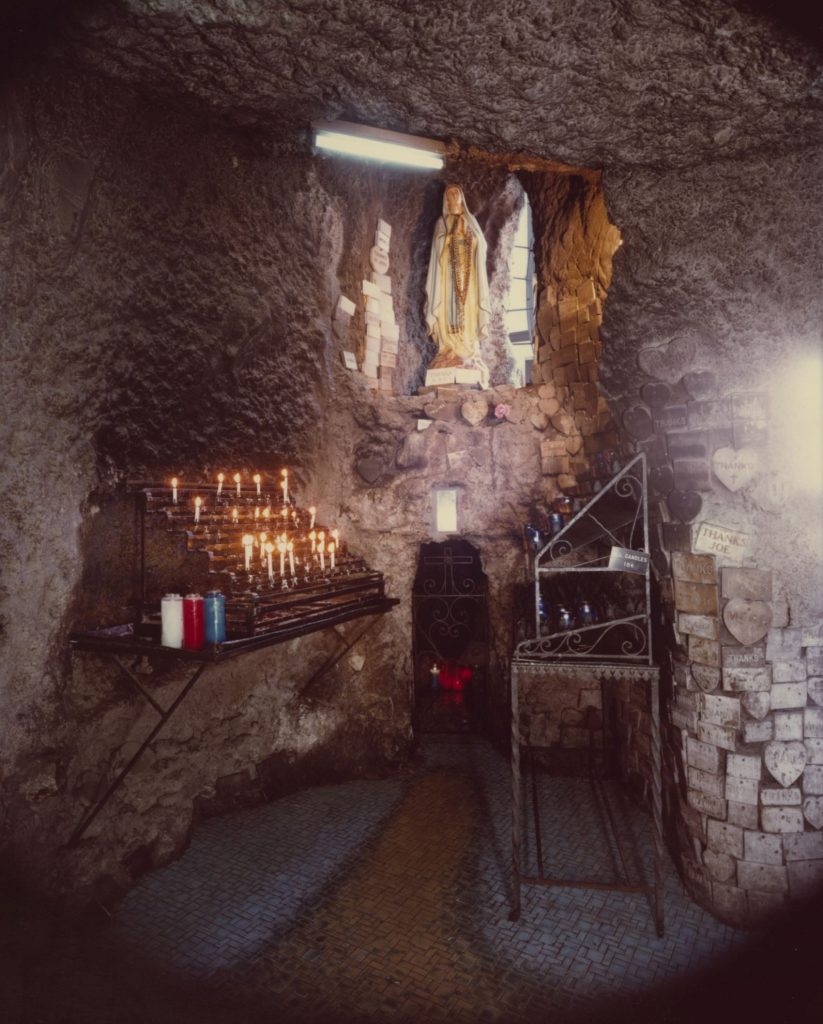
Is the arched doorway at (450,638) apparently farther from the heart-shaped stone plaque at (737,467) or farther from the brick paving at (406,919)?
the heart-shaped stone plaque at (737,467)

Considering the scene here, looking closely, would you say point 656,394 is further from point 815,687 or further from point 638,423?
point 815,687

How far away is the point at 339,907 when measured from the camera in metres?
4.50

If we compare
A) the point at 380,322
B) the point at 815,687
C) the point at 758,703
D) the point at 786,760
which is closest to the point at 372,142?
the point at 380,322

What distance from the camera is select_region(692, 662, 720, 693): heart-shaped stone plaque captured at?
4.41 m

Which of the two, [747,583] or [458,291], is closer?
[747,583]

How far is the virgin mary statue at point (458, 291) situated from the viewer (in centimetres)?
719

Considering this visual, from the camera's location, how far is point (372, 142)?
4.54 m

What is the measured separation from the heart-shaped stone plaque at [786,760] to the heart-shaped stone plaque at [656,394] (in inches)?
101

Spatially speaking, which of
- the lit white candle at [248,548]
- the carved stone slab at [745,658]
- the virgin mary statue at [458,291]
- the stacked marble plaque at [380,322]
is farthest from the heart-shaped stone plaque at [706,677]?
the stacked marble plaque at [380,322]

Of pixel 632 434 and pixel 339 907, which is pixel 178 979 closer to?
pixel 339 907

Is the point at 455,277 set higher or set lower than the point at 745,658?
higher

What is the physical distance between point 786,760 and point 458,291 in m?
5.57

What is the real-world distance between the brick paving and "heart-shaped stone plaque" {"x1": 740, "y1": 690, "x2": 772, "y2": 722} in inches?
57.8

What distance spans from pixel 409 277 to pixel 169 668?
5874mm
